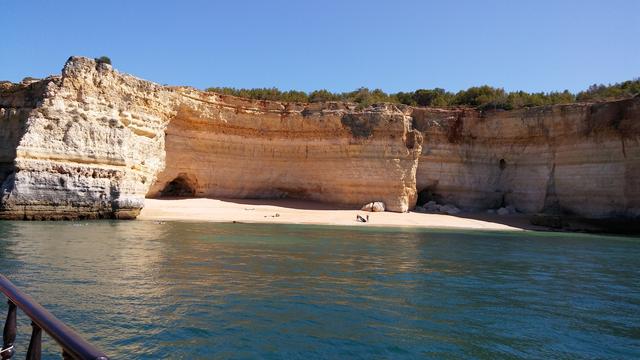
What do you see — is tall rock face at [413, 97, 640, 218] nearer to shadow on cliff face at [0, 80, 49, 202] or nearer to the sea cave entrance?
the sea cave entrance

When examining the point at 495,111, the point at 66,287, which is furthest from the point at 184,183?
the point at 66,287

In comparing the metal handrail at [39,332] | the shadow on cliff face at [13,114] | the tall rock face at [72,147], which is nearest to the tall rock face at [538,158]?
the tall rock face at [72,147]

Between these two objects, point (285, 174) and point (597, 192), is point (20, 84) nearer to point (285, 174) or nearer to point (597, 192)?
point (285, 174)

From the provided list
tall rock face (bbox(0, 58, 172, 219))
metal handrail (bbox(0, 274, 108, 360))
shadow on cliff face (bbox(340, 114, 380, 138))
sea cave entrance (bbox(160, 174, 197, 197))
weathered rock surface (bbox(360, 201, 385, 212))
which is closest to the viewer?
metal handrail (bbox(0, 274, 108, 360))

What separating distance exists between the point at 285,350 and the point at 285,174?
2586 centimetres

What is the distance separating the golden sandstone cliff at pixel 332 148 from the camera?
20.6 metres

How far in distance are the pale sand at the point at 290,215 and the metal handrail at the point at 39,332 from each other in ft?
64.5

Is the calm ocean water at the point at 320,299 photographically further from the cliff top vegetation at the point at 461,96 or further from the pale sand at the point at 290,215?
the cliff top vegetation at the point at 461,96

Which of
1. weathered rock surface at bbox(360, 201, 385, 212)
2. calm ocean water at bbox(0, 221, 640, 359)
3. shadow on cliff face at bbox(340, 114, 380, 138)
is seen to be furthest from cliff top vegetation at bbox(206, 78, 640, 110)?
calm ocean water at bbox(0, 221, 640, 359)

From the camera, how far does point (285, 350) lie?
477 cm

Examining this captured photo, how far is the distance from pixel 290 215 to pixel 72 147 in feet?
34.8

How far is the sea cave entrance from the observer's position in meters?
28.2

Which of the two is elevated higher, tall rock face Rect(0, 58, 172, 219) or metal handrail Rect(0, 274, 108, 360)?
tall rock face Rect(0, 58, 172, 219)

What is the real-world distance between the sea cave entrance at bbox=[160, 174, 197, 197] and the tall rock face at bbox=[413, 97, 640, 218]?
1403 centimetres
